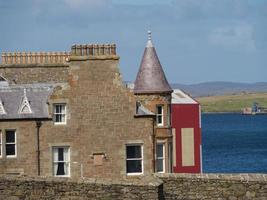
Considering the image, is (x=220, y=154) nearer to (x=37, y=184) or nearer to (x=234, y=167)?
(x=234, y=167)

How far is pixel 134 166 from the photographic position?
37.3m

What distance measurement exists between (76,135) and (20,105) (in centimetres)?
312

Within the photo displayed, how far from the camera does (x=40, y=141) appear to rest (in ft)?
121

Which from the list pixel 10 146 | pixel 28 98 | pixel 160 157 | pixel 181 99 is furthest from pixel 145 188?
pixel 181 99

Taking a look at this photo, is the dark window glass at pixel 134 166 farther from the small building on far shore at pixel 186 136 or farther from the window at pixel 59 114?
the small building on far shore at pixel 186 136

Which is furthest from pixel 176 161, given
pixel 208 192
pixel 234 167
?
pixel 234 167

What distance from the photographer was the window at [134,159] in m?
37.2

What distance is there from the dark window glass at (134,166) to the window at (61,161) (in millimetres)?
2736

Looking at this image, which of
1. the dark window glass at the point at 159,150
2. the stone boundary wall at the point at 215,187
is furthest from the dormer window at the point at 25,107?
the stone boundary wall at the point at 215,187

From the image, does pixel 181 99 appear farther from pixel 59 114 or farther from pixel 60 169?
pixel 60 169

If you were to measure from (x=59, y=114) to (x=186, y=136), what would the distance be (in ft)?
57.7

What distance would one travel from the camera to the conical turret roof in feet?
136

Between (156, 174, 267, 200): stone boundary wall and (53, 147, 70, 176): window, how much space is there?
1746cm

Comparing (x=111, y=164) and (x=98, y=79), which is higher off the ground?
(x=98, y=79)
